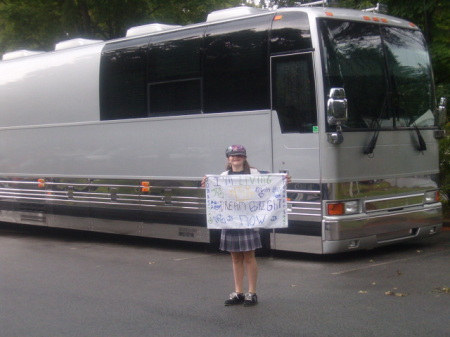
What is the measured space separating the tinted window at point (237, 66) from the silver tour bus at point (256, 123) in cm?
2

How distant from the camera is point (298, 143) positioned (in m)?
10.4

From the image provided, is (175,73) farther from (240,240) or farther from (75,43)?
(240,240)

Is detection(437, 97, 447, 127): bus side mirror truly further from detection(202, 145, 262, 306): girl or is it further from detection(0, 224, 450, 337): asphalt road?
detection(202, 145, 262, 306): girl

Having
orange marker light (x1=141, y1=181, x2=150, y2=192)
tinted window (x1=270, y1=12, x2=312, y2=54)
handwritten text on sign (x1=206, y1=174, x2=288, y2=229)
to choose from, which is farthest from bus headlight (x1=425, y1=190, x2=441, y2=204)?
orange marker light (x1=141, y1=181, x2=150, y2=192)

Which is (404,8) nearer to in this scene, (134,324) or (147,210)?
(147,210)

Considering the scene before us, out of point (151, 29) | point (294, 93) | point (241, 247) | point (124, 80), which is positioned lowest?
point (241, 247)

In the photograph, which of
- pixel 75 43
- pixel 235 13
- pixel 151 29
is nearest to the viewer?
pixel 235 13

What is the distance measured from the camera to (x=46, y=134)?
47.6 feet

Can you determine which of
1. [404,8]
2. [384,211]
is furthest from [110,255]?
[404,8]

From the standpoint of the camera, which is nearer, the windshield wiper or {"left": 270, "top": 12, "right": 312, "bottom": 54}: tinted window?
{"left": 270, "top": 12, "right": 312, "bottom": 54}: tinted window

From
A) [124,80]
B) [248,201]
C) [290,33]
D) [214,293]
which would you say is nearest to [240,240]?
[248,201]

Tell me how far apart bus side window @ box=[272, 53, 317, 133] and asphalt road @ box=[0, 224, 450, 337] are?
201cm

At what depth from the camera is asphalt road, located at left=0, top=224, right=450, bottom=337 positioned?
7285 mm

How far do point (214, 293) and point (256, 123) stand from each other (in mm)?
2927
